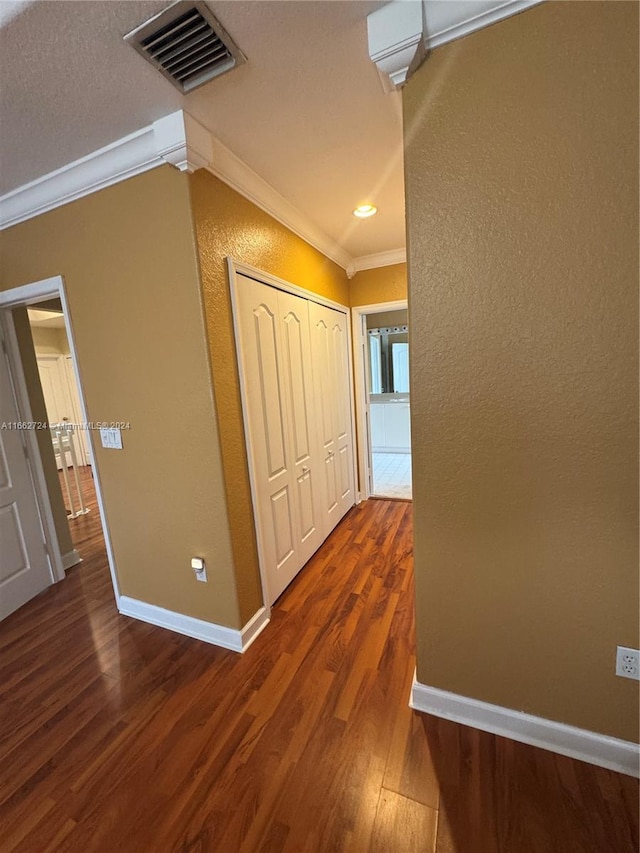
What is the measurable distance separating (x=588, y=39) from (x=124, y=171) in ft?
5.64

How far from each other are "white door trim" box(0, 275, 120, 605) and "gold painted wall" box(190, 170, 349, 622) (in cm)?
83

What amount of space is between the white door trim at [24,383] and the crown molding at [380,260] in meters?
2.40

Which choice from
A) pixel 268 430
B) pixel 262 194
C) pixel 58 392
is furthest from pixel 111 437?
pixel 58 392

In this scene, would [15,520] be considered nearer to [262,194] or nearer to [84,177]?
[84,177]

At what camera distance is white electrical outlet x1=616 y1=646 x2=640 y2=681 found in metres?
1.10

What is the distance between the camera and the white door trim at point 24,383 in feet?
6.08

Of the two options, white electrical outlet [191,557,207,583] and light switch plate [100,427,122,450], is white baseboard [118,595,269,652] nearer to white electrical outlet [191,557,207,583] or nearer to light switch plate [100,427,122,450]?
white electrical outlet [191,557,207,583]

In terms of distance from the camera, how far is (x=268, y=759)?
1.29 metres

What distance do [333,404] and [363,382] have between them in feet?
2.10

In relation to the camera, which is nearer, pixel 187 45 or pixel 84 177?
pixel 187 45

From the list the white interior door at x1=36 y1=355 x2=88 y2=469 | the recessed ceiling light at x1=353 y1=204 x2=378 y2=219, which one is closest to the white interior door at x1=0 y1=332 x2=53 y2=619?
the recessed ceiling light at x1=353 y1=204 x2=378 y2=219

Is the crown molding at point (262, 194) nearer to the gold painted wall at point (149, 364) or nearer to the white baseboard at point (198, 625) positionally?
the gold painted wall at point (149, 364)

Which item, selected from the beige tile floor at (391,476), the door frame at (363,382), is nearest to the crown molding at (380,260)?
the door frame at (363,382)

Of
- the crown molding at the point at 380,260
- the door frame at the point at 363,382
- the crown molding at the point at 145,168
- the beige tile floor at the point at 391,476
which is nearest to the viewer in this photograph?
the crown molding at the point at 145,168
